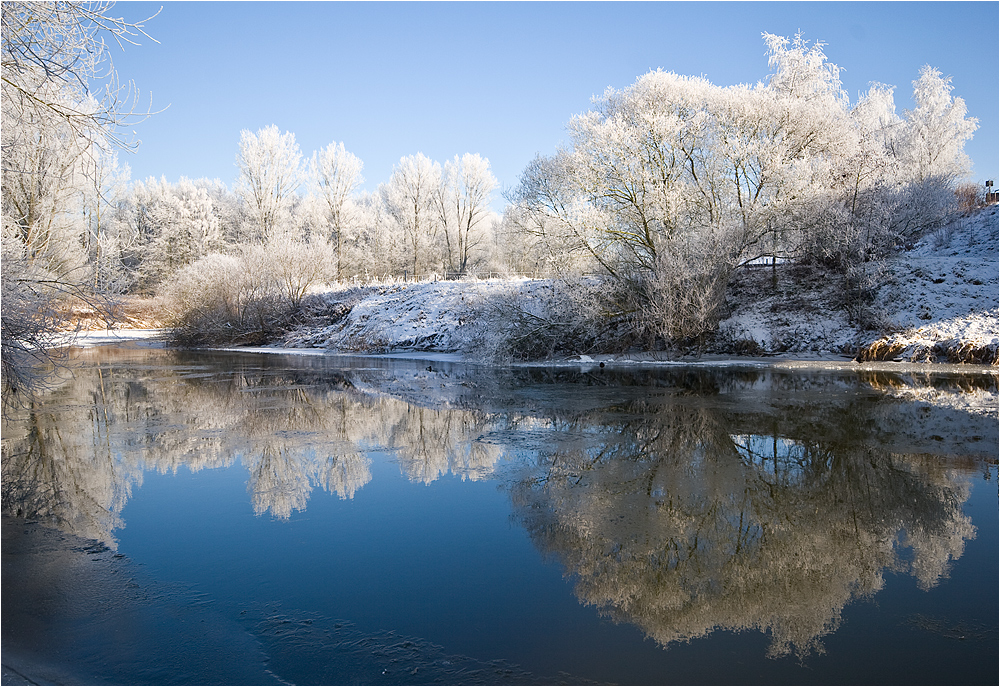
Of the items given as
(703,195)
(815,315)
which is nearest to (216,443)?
(703,195)

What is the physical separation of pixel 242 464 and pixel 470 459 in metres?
2.44

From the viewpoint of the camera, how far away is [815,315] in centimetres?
2048

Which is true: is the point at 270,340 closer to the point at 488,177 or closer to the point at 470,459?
the point at 470,459

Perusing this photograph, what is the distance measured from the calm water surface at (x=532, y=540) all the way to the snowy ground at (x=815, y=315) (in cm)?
851

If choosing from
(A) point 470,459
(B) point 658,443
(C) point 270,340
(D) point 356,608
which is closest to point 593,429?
(B) point 658,443

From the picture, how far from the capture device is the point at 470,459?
732cm

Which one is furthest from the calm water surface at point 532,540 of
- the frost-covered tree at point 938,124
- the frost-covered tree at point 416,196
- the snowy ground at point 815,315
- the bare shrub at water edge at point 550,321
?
the frost-covered tree at point 416,196

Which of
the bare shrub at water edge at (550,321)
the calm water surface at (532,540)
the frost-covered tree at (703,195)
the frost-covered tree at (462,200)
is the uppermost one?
the frost-covered tree at (462,200)

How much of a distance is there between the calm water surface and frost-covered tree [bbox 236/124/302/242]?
3581 cm

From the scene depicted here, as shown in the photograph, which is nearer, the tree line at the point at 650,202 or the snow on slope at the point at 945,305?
the tree line at the point at 650,202

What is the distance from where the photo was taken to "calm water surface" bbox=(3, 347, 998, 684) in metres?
3.34

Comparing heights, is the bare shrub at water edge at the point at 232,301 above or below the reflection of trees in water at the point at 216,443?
above

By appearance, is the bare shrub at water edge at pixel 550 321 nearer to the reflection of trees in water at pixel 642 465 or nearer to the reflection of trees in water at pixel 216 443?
the reflection of trees in water at pixel 642 465

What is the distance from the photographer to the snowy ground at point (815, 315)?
1778 centimetres
